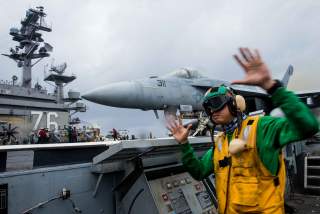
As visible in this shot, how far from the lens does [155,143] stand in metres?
3.22

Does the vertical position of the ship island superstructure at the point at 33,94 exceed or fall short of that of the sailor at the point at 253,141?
it exceeds it

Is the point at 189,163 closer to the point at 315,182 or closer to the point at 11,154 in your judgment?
the point at 11,154

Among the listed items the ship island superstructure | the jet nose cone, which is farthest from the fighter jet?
the ship island superstructure

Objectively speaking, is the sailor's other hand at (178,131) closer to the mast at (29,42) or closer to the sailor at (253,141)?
the sailor at (253,141)

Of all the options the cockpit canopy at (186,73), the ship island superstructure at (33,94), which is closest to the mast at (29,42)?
the ship island superstructure at (33,94)

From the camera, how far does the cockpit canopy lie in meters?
11.8

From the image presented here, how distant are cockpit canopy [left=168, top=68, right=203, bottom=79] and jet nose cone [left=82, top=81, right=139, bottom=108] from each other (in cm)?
279

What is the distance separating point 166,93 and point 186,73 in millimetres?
2037

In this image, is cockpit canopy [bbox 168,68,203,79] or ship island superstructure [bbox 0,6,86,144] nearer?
cockpit canopy [bbox 168,68,203,79]

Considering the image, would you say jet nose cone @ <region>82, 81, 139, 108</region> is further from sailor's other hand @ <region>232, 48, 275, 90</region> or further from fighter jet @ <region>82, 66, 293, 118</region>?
sailor's other hand @ <region>232, 48, 275, 90</region>

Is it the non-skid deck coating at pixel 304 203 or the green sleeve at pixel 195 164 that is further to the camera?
the non-skid deck coating at pixel 304 203

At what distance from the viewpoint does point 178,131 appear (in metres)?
2.66

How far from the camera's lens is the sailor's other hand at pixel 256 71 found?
6.02 ft

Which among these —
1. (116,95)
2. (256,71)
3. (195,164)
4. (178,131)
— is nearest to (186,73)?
(116,95)
